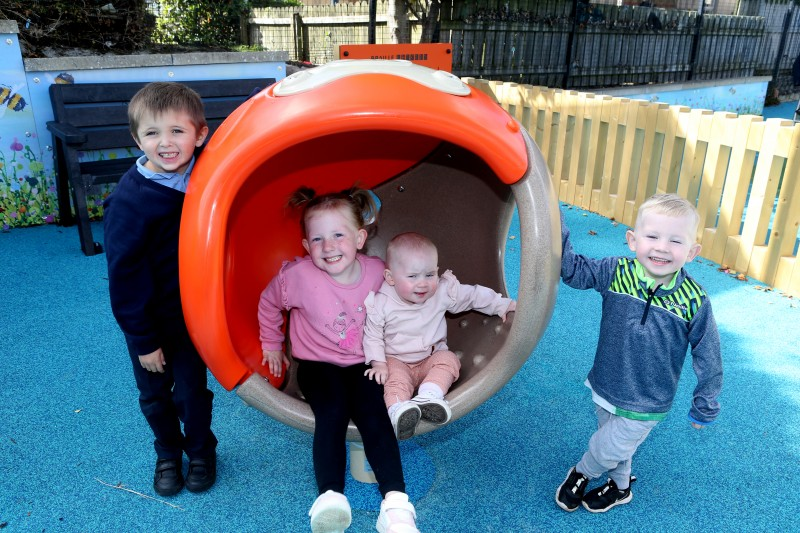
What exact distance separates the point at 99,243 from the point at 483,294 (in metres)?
3.28

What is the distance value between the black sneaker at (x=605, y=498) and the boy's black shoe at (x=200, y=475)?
1320 millimetres

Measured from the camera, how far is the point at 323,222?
219 centimetres

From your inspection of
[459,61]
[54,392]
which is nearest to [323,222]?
[54,392]

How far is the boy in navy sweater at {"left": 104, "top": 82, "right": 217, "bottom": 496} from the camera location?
182cm

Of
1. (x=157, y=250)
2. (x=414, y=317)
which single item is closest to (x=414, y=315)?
(x=414, y=317)

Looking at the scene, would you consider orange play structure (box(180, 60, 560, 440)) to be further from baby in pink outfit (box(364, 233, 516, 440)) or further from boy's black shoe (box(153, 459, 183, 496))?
boy's black shoe (box(153, 459, 183, 496))

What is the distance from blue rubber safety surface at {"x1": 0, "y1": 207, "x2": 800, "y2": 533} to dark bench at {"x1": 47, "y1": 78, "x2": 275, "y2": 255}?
44.3 inches

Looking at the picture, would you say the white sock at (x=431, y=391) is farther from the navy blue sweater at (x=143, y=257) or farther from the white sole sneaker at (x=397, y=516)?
the navy blue sweater at (x=143, y=257)

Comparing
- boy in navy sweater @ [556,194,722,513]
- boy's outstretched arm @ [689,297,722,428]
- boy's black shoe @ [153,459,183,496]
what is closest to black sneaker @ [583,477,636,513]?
boy in navy sweater @ [556,194,722,513]

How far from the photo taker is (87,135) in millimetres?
4543

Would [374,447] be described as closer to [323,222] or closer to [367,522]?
[367,522]

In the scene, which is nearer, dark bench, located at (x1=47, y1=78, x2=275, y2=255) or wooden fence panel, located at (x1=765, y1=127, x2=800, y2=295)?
wooden fence panel, located at (x1=765, y1=127, x2=800, y2=295)

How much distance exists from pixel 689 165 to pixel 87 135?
4361 mm

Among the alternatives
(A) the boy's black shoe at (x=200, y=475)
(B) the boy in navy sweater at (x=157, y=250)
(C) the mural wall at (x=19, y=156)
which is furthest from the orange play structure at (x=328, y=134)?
(C) the mural wall at (x=19, y=156)
